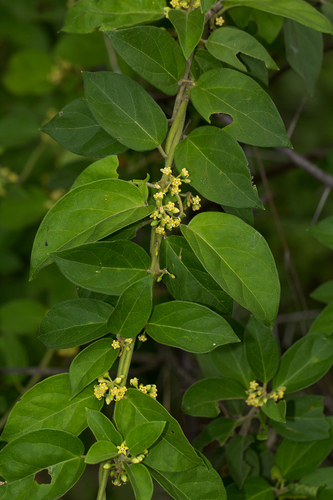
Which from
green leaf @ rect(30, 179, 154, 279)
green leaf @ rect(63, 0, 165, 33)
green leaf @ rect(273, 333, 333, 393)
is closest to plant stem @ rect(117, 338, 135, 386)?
→ green leaf @ rect(30, 179, 154, 279)

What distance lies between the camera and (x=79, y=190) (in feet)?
2.54

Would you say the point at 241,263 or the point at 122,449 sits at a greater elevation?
the point at 241,263

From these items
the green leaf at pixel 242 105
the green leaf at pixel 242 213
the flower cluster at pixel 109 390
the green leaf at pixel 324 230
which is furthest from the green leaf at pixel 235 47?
the flower cluster at pixel 109 390

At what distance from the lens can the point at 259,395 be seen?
41.6 inches

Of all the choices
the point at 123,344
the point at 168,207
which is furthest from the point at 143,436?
the point at 168,207

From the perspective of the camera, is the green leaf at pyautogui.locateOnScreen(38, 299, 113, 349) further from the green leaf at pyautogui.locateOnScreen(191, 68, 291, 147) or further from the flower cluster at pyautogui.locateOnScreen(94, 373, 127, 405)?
the green leaf at pyautogui.locateOnScreen(191, 68, 291, 147)

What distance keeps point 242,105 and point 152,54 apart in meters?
0.20

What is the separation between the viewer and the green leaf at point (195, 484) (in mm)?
768

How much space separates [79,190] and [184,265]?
236 millimetres

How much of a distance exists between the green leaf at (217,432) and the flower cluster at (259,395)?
104 millimetres

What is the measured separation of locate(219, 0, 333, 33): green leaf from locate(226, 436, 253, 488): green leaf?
90 cm

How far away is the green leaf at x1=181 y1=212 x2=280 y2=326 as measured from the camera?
72 cm

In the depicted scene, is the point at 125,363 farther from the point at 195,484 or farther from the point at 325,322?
the point at 325,322

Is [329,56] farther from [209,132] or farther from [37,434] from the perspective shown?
[37,434]
